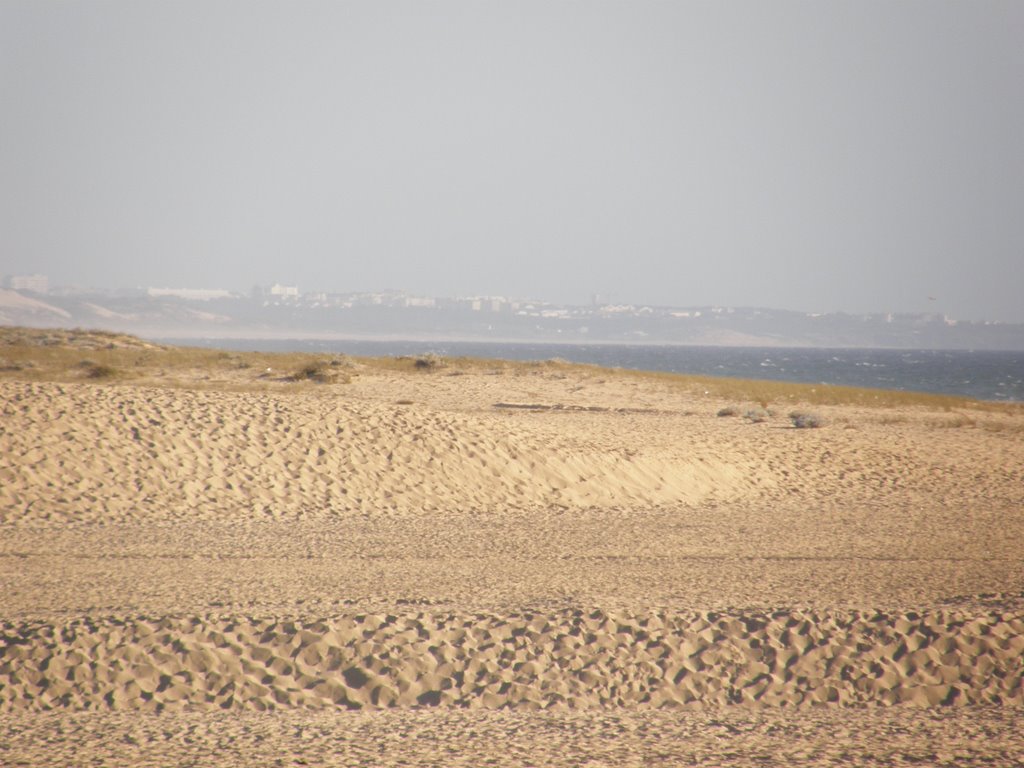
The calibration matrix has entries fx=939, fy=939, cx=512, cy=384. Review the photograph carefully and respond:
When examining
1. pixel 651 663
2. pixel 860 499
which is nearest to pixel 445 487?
pixel 860 499

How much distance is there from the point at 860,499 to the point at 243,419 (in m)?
11.5

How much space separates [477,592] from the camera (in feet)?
31.8

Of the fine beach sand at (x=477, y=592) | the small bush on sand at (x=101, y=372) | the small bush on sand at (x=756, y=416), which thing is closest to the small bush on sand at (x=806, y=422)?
the small bush on sand at (x=756, y=416)

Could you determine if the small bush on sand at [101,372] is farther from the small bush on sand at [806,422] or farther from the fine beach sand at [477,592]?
the small bush on sand at [806,422]

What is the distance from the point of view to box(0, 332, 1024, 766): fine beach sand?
6.86 m

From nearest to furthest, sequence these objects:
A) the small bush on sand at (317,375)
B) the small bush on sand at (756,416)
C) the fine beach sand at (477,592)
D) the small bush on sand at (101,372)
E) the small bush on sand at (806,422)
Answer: the fine beach sand at (477,592) → the small bush on sand at (806,422) → the small bush on sand at (756,416) → the small bush on sand at (101,372) → the small bush on sand at (317,375)

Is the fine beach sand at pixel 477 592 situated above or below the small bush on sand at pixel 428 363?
below

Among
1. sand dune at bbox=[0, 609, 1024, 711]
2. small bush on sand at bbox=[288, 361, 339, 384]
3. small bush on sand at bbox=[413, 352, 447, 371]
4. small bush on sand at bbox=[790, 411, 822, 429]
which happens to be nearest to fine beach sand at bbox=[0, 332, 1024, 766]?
sand dune at bbox=[0, 609, 1024, 711]

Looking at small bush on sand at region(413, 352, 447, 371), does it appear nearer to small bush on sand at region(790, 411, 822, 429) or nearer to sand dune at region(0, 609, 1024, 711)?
small bush on sand at region(790, 411, 822, 429)

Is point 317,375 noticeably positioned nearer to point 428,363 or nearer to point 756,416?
point 428,363

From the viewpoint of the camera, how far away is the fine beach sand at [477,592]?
6.86 m

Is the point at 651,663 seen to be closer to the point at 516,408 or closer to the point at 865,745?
the point at 865,745

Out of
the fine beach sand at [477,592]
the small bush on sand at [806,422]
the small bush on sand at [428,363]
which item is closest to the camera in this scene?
the fine beach sand at [477,592]

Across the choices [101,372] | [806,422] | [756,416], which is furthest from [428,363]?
[806,422]
